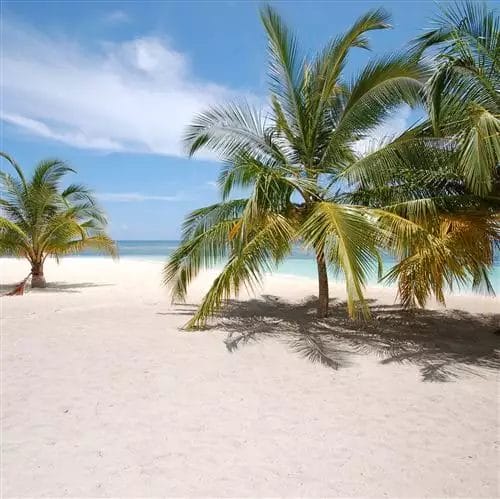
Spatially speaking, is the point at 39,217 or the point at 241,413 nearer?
the point at 241,413

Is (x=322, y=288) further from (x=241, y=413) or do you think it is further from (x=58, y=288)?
(x=58, y=288)

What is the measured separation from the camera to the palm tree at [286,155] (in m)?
6.28

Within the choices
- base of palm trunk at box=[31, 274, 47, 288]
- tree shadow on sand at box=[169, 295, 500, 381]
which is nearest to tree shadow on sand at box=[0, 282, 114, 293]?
base of palm trunk at box=[31, 274, 47, 288]

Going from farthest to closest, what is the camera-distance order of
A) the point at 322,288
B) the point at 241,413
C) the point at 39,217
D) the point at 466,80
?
1. the point at 39,217
2. the point at 322,288
3. the point at 466,80
4. the point at 241,413

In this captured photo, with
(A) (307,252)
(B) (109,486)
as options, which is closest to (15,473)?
(B) (109,486)

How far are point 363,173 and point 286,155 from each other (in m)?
1.81

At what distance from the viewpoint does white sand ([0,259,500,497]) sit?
2.66 m

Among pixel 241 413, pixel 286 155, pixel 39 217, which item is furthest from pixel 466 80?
pixel 39 217

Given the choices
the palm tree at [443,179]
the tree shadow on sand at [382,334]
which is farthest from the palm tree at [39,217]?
the palm tree at [443,179]

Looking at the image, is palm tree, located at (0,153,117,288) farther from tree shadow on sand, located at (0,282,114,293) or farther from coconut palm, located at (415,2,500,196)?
coconut palm, located at (415,2,500,196)

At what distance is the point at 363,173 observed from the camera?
6438 millimetres

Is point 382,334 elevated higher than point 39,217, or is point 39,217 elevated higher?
point 39,217

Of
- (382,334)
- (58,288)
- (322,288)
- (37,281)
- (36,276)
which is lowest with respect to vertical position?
(382,334)

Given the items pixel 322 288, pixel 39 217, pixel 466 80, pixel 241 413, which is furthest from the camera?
pixel 39 217
